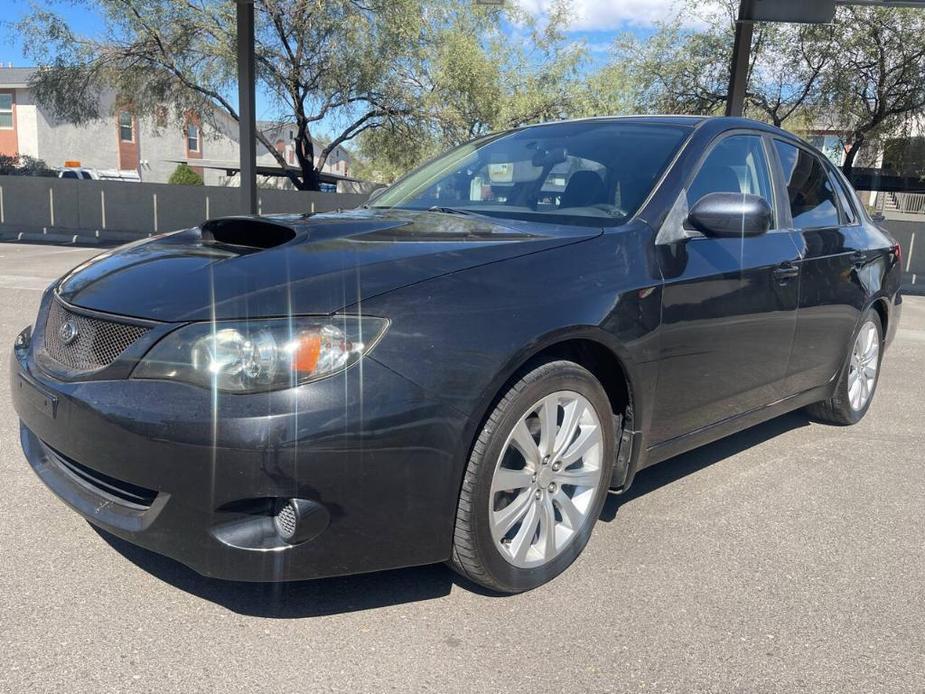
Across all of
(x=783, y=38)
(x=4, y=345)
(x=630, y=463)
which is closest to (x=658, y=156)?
(x=630, y=463)

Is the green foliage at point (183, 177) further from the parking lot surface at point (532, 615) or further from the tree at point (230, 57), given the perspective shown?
the parking lot surface at point (532, 615)

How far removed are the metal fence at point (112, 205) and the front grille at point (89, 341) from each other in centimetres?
1627

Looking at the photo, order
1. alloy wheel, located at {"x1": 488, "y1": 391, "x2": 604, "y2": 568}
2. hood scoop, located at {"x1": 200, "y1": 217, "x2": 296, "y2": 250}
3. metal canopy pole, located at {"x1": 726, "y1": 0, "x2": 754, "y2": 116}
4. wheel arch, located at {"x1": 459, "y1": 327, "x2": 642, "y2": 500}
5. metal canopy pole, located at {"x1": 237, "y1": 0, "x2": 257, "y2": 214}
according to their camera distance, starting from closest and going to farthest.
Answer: wheel arch, located at {"x1": 459, "y1": 327, "x2": 642, "y2": 500}
alloy wheel, located at {"x1": 488, "y1": 391, "x2": 604, "y2": 568}
hood scoop, located at {"x1": 200, "y1": 217, "x2": 296, "y2": 250}
metal canopy pole, located at {"x1": 237, "y1": 0, "x2": 257, "y2": 214}
metal canopy pole, located at {"x1": 726, "y1": 0, "x2": 754, "y2": 116}

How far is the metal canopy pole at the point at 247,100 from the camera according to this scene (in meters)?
11.5

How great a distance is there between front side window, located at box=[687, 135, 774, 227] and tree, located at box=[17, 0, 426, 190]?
15622mm

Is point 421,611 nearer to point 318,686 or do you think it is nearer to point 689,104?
point 318,686

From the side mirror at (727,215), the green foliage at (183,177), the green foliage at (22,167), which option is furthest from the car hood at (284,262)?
the green foliage at (183,177)

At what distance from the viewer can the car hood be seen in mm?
2203

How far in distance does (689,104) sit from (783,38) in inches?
106

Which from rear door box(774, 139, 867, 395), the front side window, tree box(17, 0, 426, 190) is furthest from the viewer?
tree box(17, 0, 426, 190)

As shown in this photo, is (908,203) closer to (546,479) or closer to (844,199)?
(844,199)

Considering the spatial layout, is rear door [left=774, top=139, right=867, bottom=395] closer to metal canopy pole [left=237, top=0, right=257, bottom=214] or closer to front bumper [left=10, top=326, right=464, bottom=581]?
front bumper [left=10, top=326, right=464, bottom=581]

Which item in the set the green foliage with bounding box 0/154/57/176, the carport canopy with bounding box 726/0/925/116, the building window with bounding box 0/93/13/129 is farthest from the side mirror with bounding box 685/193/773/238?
the building window with bounding box 0/93/13/129

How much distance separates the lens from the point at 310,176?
72.2ft
